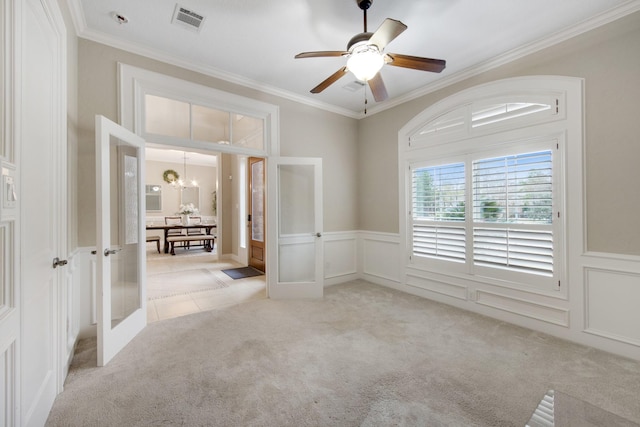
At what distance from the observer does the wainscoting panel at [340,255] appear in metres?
4.45

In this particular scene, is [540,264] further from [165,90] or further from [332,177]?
[165,90]

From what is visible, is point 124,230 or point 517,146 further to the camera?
point 517,146

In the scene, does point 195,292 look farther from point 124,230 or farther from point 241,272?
point 124,230

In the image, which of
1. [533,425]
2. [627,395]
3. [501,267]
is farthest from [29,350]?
[501,267]

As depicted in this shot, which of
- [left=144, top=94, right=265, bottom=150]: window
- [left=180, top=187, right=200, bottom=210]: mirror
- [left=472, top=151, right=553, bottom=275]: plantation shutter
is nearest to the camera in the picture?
[left=472, top=151, right=553, bottom=275]: plantation shutter

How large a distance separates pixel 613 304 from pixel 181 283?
5329mm

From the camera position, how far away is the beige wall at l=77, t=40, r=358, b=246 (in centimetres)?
255

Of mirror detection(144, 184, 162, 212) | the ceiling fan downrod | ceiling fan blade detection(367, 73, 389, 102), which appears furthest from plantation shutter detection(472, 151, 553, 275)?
mirror detection(144, 184, 162, 212)

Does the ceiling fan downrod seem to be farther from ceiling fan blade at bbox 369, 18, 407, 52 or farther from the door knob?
the door knob

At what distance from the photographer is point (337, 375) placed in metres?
2.05

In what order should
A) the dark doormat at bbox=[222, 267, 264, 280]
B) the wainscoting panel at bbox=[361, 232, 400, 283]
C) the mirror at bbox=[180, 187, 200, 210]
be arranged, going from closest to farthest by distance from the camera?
the wainscoting panel at bbox=[361, 232, 400, 283] → the dark doormat at bbox=[222, 267, 264, 280] → the mirror at bbox=[180, 187, 200, 210]

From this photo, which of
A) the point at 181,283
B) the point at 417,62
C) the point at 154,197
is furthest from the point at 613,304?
the point at 154,197

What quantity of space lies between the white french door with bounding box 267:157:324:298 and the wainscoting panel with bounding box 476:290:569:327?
6.73ft

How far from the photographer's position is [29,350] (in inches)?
55.3
